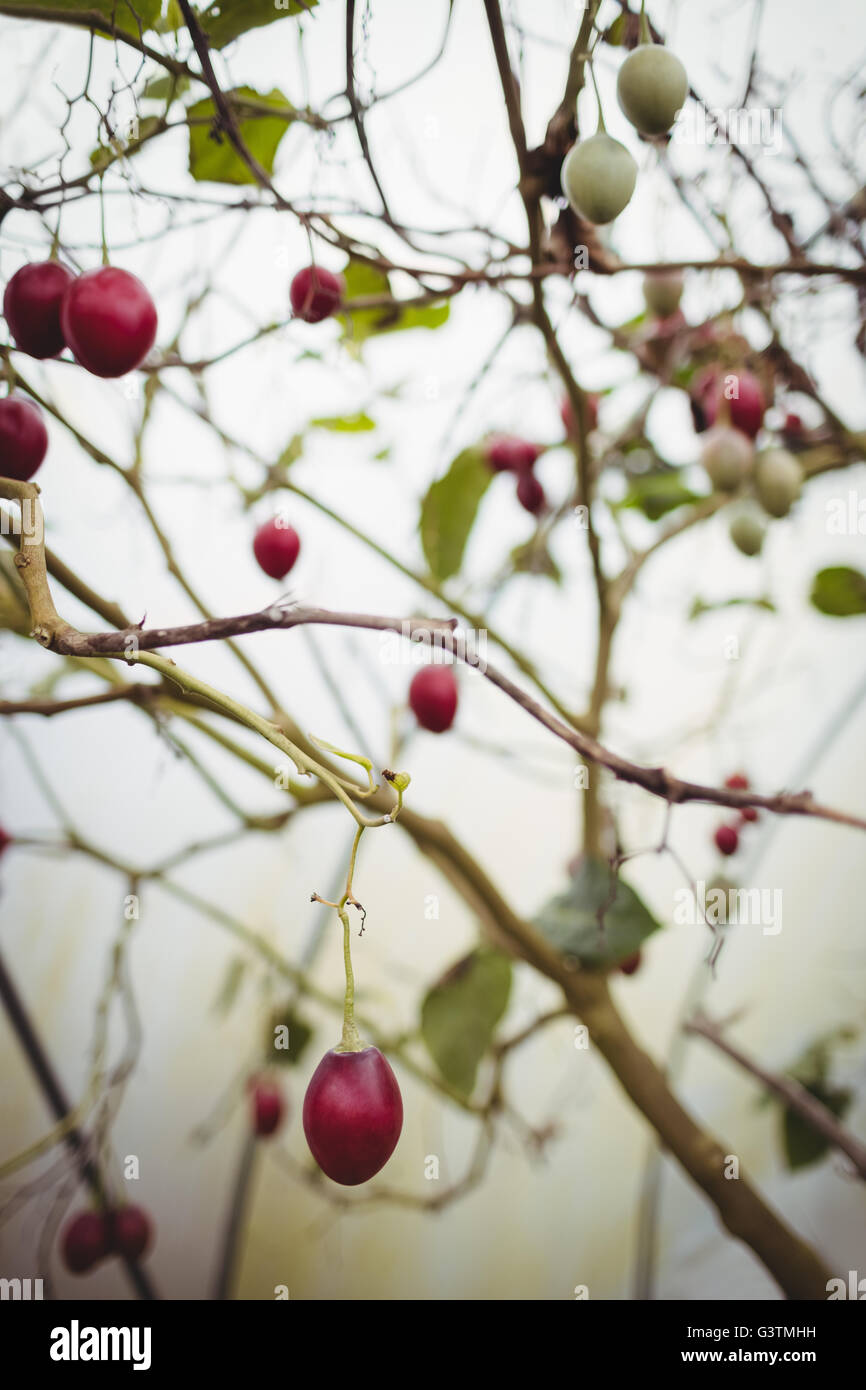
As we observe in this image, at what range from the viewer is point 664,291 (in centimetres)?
53

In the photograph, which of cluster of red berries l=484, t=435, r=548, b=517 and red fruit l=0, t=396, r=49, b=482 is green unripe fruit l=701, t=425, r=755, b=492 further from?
red fruit l=0, t=396, r=49, b=482

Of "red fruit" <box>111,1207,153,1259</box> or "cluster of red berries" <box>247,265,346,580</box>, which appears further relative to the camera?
"red fruit" <box>111,1207,153,1259</box>

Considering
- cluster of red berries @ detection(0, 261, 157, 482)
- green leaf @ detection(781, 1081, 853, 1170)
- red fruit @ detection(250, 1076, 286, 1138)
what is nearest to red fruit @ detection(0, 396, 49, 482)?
cluster of red berries @ detection(0, 261, 157, 482)

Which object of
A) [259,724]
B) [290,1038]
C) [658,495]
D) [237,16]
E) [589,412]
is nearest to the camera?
[259,724]

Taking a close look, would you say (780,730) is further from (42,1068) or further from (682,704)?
(42,1068)

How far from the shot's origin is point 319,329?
1.59 feet

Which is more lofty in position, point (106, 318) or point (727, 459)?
point (727, 459)

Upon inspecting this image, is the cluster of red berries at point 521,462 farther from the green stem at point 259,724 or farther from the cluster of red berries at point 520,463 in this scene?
the green stem at point 259,724

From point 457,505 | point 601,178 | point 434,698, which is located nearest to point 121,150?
point 601,178

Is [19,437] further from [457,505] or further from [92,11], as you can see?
[457,505]

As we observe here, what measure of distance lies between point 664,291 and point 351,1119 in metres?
0.49

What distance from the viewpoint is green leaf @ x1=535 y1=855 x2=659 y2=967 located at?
0.44m
